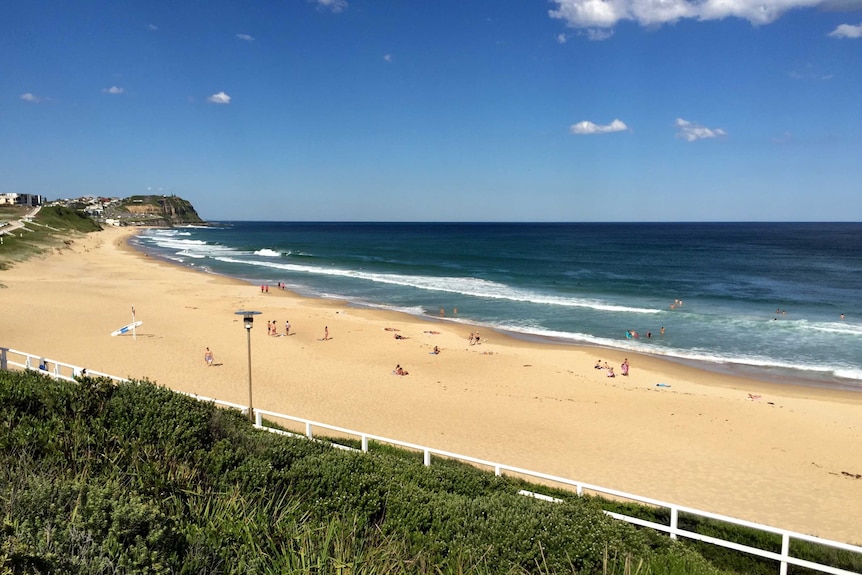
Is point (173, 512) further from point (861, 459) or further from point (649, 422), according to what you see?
point (861, 459)

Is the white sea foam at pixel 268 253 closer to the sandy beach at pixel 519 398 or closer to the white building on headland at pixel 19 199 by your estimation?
the sandy beach at pixel 519 398

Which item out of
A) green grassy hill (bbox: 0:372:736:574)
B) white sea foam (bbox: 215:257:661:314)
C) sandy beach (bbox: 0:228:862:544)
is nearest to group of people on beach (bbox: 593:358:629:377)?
sandy beach (bbox: 0:228:862:544)

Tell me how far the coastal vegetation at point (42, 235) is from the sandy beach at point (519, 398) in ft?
81.0

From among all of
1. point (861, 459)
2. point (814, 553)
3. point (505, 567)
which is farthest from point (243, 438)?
point (861, 459)

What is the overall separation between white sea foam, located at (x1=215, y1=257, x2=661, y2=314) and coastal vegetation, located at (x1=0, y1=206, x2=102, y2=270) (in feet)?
77.6

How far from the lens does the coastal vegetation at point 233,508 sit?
11.5 ft

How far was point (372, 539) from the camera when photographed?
4.85 meters

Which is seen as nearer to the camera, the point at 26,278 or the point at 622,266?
the point at 26,278

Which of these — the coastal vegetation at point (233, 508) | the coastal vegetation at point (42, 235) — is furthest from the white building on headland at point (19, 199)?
the coastal vegetation at point (233, 508)

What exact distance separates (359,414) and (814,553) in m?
11.6

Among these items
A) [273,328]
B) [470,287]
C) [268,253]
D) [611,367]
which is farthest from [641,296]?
[268,253]

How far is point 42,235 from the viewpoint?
70.5 meters

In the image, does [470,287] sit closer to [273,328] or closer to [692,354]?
[273,328]

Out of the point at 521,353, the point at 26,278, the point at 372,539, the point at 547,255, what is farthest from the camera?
the point at 547,255
